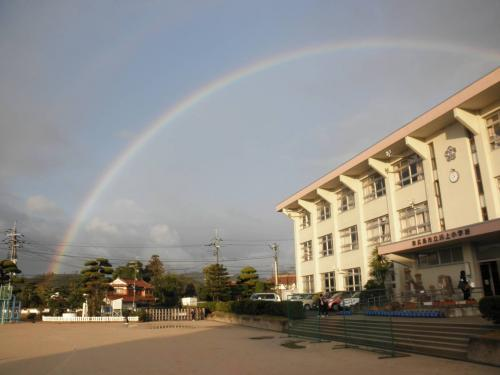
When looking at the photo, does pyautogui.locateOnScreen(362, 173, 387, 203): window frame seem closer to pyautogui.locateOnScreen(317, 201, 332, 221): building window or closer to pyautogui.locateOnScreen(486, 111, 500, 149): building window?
pyautogui.locateOnScreen(317, 201, 332, 221): building window

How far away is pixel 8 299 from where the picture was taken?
38.9 m

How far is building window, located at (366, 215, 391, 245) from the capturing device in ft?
92.2

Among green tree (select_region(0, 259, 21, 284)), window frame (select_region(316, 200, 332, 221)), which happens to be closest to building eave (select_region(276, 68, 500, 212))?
window frame (select_region(316, 200, 332, 221))

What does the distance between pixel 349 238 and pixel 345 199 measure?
10.5 ft

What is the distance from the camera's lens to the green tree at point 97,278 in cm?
4265

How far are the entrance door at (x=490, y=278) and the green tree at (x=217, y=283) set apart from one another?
30927 mm

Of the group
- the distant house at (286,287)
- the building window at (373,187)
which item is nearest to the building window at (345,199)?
the building window at (373,187)

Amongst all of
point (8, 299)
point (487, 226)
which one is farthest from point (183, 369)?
point (8, 299)

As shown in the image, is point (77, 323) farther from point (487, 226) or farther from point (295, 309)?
point (487, 226)

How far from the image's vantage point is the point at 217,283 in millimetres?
46875

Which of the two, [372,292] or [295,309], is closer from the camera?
[295,309]

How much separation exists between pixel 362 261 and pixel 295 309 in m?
10.2

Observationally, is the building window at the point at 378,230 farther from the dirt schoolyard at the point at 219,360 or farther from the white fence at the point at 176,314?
the white fence at the point at 176,314

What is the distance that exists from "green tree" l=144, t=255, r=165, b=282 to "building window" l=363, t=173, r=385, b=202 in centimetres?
5663
